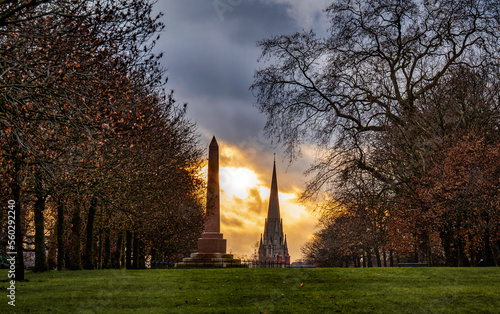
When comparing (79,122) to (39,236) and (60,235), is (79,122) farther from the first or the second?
(60,235)

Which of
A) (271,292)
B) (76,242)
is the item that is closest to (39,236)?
(76,242)

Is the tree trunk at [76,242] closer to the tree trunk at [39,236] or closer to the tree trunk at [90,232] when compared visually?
the tree trunk at [90,232]

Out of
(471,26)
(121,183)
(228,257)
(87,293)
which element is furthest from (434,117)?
(87,293)

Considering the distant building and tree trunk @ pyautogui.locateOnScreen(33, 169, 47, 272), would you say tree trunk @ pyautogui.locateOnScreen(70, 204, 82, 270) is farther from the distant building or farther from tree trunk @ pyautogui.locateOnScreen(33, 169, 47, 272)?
the distant building

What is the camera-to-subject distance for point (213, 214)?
2802cm

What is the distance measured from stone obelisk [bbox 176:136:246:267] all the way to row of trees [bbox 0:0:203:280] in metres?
1.97

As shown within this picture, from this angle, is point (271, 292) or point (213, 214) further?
point (213, 214)

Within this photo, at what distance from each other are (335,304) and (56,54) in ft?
28.6

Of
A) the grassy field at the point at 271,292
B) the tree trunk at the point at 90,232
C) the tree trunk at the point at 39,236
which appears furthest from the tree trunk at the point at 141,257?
the grassy field at the point at 271,292

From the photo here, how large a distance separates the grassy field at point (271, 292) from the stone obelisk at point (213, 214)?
37.7 ft

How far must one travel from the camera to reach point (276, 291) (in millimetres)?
12234

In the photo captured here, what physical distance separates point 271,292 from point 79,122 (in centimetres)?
638

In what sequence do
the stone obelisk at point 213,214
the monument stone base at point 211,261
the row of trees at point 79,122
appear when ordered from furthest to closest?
1. the stone obelisk at point 213,214
2. the monument stone base at point 211,261
3. the row of trees at point 79,122

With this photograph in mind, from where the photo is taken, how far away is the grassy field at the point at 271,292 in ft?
33.3
